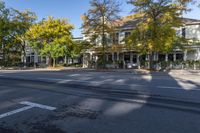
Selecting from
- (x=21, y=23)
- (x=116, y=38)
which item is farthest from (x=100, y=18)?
(x=21, y=23)

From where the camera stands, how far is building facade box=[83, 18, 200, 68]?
34250mm

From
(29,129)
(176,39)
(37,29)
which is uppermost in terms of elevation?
(37,29)

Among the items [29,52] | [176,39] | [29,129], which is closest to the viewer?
[29,129]

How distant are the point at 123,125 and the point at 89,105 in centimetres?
239

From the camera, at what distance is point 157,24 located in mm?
28562

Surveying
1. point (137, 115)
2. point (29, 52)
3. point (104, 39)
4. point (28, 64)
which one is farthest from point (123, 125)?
point (29, 52)

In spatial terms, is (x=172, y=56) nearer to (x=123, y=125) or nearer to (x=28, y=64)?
(x=28, y=64)

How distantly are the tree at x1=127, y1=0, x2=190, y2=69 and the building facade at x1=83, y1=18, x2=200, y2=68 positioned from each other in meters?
2.94

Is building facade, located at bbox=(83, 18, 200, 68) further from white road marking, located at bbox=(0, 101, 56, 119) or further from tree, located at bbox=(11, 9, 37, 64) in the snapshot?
white road marking, located at bbox=(0, 101, 56, 119)

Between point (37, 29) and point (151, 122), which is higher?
point (37, 29)

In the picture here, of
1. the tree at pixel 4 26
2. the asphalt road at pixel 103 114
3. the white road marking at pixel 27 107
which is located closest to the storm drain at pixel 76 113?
the asphalt road at pixel 103 114

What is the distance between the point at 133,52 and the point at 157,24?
10650 mm

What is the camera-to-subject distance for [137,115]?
21.0 ft

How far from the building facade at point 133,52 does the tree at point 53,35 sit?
4383 mm
